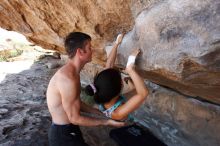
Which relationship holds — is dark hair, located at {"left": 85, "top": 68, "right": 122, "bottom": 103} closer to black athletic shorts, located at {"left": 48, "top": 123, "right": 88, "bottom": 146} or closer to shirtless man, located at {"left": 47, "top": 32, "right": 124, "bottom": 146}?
shirtless man, located at {"left": 47, "top": 32, "right": 124, "bottom": 146}

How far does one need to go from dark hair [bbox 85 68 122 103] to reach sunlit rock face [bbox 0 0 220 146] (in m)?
0.22

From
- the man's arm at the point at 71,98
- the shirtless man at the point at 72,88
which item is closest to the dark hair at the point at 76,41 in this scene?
the shirtless man at the point at 72,88

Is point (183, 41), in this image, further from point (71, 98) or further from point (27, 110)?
point (27, 110)

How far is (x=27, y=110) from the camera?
4.60 metres

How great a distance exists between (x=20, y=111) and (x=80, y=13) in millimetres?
2131

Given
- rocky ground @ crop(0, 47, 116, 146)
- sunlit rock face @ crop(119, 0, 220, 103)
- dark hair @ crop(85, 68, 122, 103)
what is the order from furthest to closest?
rocky ground @ crop(0, 47, 116, 146) → dark hair @ crop(85, 68, 122, 103) → sunlit rock face @ crop(119, 0, 220, 103)

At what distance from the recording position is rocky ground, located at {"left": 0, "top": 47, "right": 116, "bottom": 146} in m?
3.80

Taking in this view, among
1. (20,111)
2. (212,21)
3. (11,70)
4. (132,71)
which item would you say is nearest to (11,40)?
(11,70)

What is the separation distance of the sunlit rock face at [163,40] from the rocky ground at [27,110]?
95 cm

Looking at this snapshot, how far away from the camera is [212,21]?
1.67 m

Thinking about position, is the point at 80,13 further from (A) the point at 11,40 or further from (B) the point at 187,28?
(A) the point at 11,40

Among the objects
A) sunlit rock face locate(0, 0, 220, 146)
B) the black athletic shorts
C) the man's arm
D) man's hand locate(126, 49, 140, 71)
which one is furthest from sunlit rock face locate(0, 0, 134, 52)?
the black athletic shorts

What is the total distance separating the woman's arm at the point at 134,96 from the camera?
2.33 meters

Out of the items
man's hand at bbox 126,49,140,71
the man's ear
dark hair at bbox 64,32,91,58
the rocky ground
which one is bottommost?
the rocky ground
